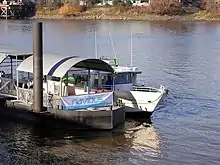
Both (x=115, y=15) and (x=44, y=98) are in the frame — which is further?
(x=115, y=15)

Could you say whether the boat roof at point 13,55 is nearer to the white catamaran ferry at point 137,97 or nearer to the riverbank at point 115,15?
the white catamaran ferry at point 137,97

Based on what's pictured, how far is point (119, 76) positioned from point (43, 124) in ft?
19.0

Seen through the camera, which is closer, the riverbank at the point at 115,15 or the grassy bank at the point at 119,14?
the riverbank at the point at 115,15

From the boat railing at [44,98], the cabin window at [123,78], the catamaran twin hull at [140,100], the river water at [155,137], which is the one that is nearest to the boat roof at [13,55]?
the boat railing at [44,98]

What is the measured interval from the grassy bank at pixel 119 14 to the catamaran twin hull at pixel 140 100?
343 feet

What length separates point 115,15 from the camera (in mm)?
139625

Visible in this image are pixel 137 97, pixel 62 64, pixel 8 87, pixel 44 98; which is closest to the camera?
pixel 62 64

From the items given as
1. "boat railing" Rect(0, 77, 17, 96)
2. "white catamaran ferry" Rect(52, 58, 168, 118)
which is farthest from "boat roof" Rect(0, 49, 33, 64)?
"white catamaran ferry" Rect(52, 58, 168, 118)

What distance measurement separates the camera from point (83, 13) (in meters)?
144

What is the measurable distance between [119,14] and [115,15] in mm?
1189

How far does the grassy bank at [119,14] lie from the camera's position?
13488cm

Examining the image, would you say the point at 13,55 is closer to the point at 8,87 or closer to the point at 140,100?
the point at 8,87

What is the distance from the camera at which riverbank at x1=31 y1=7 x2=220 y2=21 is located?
13412 centimetres

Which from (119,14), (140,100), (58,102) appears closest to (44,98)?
(58,102)
